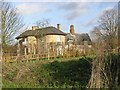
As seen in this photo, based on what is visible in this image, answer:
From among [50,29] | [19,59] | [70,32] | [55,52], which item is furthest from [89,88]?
→ [70,32]

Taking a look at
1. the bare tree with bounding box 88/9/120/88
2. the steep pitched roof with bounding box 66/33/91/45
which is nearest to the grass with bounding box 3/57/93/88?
the bare tree with bounding box 88/9/120/88

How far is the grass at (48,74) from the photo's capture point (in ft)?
48.3

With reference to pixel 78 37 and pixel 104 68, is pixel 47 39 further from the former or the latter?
pixel 104 68

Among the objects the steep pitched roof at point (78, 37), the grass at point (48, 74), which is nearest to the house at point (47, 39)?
the steep pitched roof at point (78, 37)

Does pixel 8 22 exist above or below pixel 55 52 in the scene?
above

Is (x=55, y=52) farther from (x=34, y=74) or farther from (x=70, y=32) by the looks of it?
(x=70, y=32)

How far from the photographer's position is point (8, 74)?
53.2ft

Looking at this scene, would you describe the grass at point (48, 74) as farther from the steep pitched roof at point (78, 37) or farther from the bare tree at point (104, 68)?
the steep pitched roof at point (78, 37)

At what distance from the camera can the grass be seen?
48.3 feet

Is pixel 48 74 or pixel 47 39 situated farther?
pixel 47 39

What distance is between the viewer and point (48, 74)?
16062mm

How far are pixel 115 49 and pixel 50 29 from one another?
27.8 meters

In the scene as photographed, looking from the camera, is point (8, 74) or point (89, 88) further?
point (8, 74)

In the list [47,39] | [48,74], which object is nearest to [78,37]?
[47,39]
